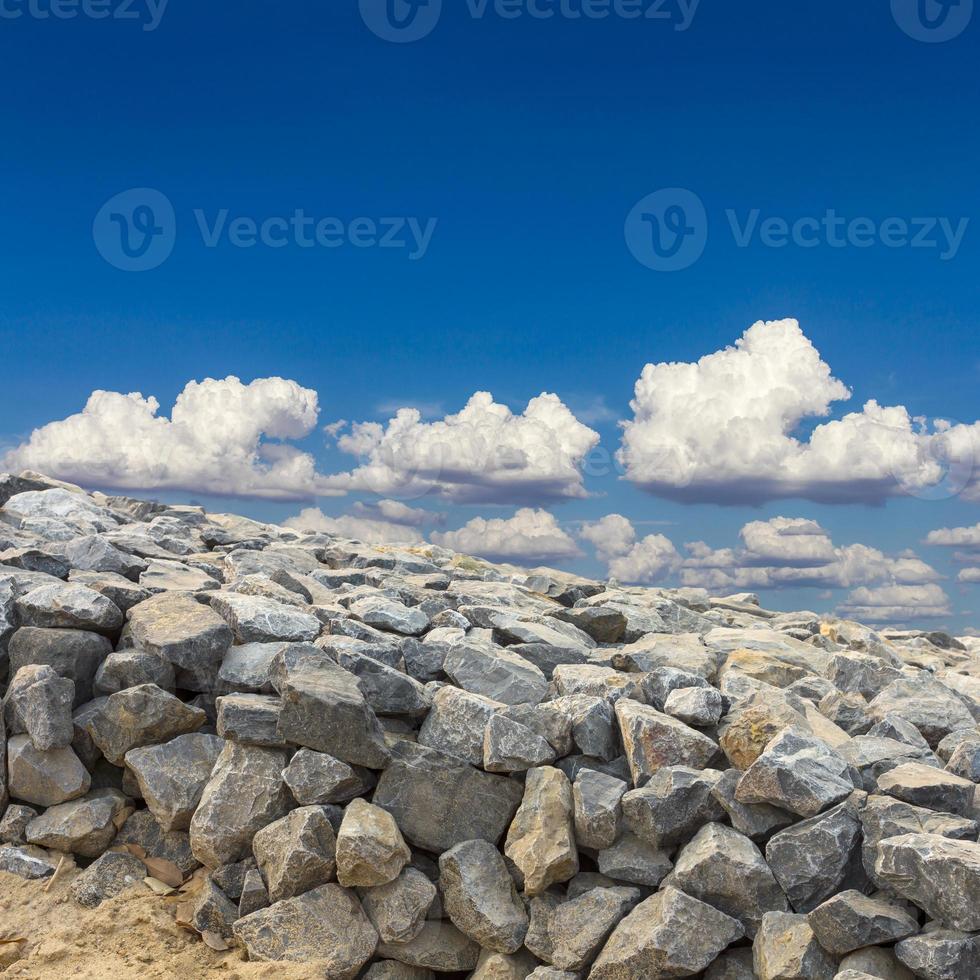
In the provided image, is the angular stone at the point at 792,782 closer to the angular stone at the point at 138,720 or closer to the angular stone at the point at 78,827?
the angular stone at the point at 138,720

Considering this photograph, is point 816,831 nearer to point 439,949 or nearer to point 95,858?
point 439,949

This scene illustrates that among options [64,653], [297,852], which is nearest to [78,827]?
[64,653]

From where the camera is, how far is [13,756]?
8172 mm

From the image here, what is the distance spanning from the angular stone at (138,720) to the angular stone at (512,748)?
2.54 m

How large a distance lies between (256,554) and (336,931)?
6709 mm

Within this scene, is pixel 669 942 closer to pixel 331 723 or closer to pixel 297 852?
pixel 297 852

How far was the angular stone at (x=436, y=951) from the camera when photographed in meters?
7.14

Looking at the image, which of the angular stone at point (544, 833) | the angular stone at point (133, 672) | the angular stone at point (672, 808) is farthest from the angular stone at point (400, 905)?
the angular stone at point (133, 672)

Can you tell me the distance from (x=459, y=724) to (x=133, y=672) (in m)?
2.91

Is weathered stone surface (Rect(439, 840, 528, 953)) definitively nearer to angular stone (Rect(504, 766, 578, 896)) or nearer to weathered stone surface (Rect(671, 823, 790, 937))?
angular stone (Rect(504, 766, 578, 896))

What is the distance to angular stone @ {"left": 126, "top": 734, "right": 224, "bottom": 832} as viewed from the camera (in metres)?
7.77

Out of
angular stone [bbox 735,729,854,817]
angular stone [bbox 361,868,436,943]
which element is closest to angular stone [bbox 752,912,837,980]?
angular stone [bbox 735,729,854,817]

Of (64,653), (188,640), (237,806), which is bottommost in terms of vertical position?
(237,806)

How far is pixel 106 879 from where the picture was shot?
7.72 metres
